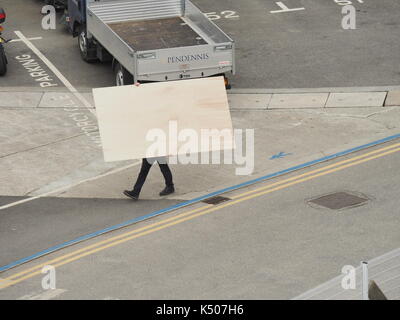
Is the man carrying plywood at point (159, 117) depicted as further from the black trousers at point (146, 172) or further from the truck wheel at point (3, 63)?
the truck wheel at point (3, 63)

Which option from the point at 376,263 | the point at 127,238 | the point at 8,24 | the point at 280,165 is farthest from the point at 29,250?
the point at 8,24

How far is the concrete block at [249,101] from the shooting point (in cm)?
2266

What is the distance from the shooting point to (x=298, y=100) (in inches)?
897

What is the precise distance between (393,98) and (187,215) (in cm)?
773

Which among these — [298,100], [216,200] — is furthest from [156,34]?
[216,200]

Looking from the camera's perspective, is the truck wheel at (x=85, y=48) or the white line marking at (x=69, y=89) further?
the truck wheel at (x=85, y=48)

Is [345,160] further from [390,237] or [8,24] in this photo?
[8,24]

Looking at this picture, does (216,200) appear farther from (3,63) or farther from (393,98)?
(3,63)

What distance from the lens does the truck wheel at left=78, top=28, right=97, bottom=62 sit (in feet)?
83.6

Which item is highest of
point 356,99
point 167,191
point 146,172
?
point 146,172

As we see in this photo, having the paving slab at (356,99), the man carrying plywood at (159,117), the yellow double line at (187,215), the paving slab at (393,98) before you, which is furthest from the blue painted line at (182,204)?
the paving slab at (356,99)

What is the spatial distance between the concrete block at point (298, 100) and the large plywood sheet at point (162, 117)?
5368 millimetres

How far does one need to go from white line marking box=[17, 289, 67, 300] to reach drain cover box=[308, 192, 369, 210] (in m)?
5.21
